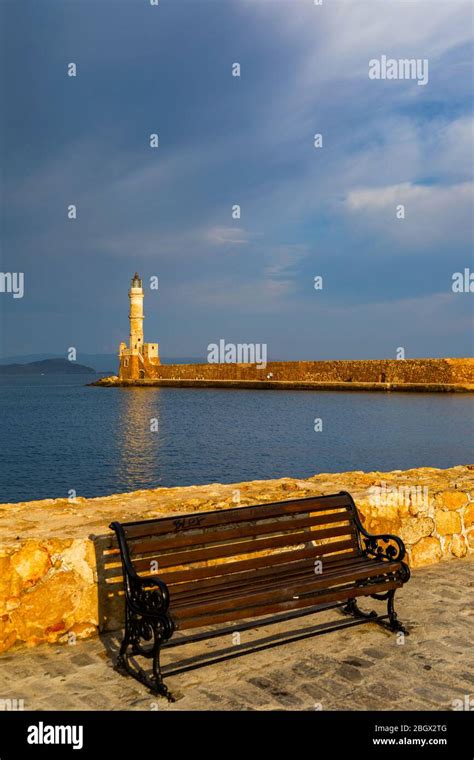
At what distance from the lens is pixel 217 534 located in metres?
3.66

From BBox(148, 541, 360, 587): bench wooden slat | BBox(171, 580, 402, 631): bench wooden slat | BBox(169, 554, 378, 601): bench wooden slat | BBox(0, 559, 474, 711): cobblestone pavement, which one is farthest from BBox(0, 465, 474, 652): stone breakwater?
BBox(171, 580, 402, 631): bench wooden slat

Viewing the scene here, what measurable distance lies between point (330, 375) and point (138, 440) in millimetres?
38646

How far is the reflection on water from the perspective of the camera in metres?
23.5

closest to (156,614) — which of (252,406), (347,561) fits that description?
(347,561)

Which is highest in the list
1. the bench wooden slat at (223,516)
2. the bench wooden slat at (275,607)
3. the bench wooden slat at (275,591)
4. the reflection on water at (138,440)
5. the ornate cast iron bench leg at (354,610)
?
the bench wooden slat at (223,516)

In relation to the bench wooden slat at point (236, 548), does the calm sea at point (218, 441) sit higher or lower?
lower

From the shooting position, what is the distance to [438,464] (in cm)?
2522

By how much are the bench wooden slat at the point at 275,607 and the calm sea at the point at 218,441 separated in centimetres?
1633

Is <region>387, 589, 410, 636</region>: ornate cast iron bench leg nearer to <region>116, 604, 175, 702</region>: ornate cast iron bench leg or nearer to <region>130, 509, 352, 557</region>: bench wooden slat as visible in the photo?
<region>130, 509, 352, 557</region>: bench wooden slat

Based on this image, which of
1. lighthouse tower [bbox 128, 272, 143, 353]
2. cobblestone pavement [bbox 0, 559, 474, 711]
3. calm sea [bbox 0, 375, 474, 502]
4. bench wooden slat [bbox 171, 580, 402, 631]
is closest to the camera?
cobblestone pavement [bbox 0, 559, 474, 711]

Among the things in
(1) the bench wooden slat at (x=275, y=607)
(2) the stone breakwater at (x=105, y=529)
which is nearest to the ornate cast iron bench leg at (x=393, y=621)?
(1) the bench wooden slat at (x=275, y=607)

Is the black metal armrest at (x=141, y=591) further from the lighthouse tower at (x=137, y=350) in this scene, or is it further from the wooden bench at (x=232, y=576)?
the lighthouse tower at (x=137, y=350)

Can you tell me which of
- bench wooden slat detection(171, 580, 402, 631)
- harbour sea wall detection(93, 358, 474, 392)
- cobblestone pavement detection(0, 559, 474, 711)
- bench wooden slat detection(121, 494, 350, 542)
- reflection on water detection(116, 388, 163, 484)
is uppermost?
harbour sea wall detection(93, 358, 474, 392)

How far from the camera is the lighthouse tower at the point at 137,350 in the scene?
79.0 meters
